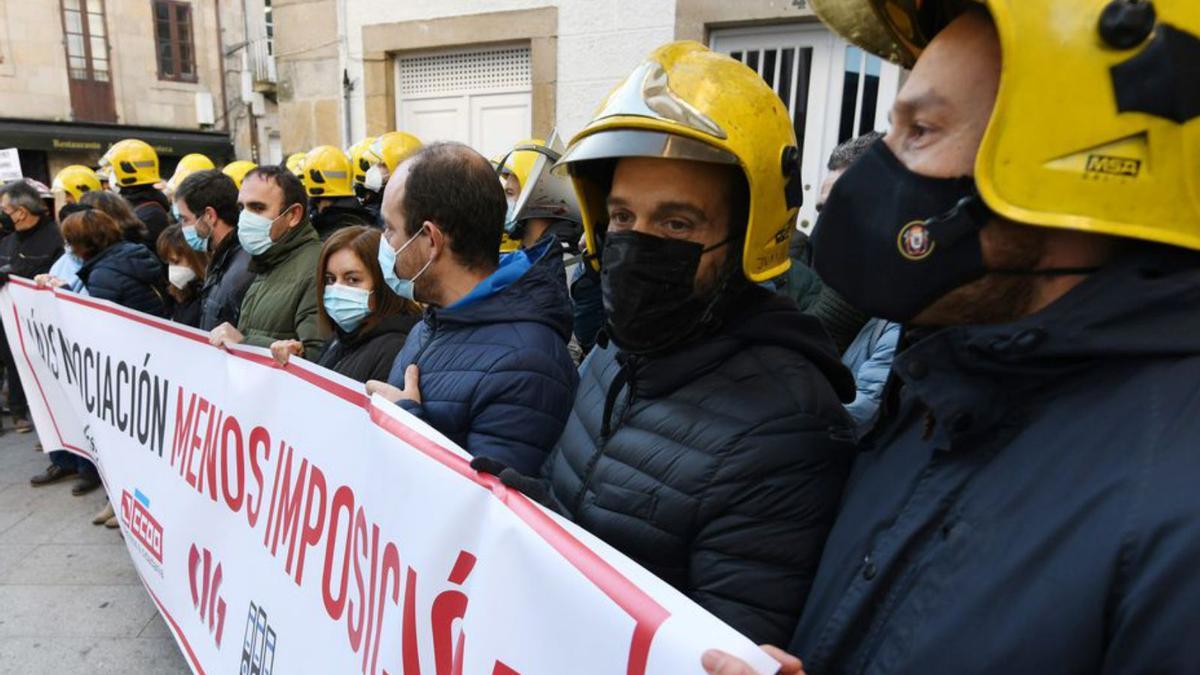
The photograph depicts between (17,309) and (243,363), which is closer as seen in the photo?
(243,363)

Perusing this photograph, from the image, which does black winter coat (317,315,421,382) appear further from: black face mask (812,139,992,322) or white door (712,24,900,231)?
white door (712,24,900,231)

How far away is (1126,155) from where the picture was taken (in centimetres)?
75

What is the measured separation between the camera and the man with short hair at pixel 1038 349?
0.68 meters

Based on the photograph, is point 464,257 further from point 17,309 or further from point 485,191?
point 17,309

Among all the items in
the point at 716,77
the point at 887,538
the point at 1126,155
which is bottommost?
the point at 887,538

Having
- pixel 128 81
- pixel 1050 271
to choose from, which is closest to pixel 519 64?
pixel 1050 271

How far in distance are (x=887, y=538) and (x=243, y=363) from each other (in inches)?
88.4

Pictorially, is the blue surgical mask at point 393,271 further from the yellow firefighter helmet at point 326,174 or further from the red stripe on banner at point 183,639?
the yellow firefighter helmet at point 326,174

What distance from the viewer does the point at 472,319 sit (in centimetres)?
195

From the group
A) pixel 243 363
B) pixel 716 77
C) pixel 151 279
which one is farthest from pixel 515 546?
pixel 151 279

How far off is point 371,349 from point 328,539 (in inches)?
33.9

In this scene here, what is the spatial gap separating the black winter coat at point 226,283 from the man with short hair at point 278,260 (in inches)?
6.6

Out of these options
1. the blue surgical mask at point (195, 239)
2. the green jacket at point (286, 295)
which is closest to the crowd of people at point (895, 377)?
the green jacket at point (286, 295)

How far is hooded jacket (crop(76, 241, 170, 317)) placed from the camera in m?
4.23
